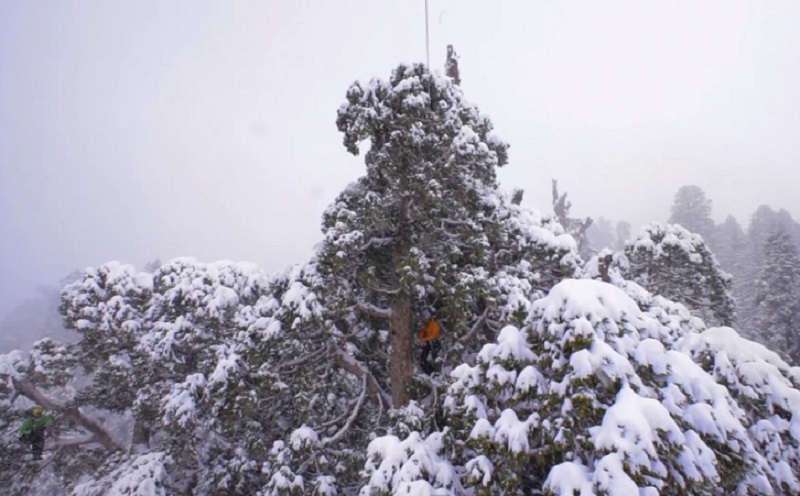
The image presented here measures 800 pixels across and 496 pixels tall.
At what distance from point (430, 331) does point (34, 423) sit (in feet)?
36.0

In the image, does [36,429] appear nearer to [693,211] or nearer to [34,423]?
[34,423]

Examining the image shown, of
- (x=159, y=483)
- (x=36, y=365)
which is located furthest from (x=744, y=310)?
(x=36, y=365)

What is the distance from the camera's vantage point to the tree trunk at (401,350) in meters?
8.60

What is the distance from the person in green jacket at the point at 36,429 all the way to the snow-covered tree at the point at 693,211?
171 feet

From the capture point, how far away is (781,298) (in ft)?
71.7

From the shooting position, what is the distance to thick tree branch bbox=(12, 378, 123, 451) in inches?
469

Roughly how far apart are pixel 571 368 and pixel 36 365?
14.8m

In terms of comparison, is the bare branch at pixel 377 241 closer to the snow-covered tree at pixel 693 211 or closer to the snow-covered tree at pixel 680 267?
the snow-covered tree at pixel 680 267

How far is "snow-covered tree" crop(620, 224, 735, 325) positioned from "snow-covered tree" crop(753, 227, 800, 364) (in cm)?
1355

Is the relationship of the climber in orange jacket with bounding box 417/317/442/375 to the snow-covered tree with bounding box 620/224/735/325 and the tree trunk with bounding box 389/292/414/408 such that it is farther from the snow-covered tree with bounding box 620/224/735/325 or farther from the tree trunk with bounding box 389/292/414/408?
the snow-covered tree with bounding box 620/224/735/325

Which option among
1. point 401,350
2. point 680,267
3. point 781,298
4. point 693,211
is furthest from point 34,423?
point 693,211

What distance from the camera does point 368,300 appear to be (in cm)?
955

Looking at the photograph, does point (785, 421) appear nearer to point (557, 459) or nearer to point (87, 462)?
point (557, 459)

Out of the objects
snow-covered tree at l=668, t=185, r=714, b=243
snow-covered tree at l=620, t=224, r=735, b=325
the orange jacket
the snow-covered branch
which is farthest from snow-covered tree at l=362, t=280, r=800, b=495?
snow-covered tree at l=668, t=185, r=714, b=243
